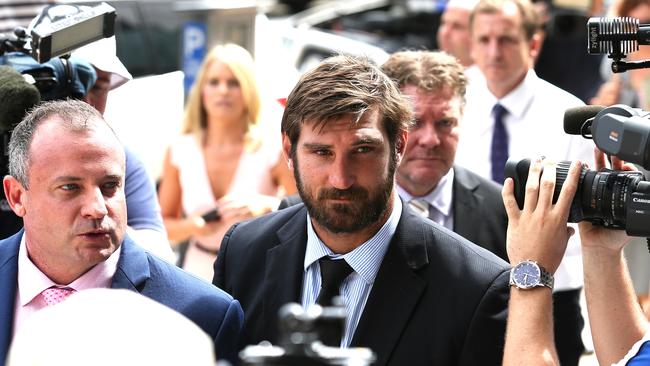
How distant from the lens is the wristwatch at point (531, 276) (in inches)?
140

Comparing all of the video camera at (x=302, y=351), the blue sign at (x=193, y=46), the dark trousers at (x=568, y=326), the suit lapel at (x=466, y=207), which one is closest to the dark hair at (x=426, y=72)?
the suit lapel at (x=466, y=207)

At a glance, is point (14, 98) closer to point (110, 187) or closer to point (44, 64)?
Answer: point (44, 64)

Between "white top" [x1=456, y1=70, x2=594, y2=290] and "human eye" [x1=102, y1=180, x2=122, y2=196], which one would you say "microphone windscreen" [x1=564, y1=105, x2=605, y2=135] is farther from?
"white top" [x1=456, y1=70, x2=594, y2=290]

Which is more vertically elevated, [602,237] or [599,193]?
[599,193]

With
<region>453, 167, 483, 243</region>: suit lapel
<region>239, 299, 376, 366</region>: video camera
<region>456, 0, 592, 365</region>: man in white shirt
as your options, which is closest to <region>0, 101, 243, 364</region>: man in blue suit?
<region>239, 299, 376, 366</region>: video camera

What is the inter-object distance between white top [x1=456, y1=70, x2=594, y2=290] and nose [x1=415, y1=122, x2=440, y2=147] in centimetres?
78

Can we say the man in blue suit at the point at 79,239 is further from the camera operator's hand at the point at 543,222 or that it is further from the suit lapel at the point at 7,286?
the camera operator's hand at the point at 543,222

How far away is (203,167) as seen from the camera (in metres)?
7.20

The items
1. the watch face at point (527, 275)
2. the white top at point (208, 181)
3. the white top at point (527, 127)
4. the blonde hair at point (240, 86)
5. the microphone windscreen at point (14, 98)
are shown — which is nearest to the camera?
the watch face at point (527, 275)

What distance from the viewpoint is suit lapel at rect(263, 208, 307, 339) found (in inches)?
155

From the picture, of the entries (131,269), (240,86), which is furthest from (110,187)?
(240,86)

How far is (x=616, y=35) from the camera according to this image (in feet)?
12.1

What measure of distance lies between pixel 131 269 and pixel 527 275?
1.15 m

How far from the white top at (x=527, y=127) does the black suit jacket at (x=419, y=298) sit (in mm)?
1967
